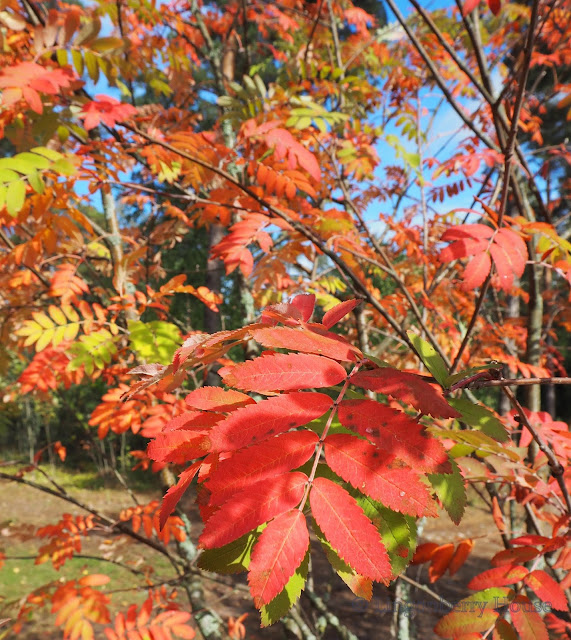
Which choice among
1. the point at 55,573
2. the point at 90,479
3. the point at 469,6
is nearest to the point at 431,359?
the point at 469,6

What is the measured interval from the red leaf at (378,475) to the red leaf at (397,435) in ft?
0.05

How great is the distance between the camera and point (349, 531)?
0.52 metres

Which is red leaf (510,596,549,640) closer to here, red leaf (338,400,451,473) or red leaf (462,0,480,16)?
red leaf (338,400,451,473)

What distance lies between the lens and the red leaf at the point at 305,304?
0.83 metres

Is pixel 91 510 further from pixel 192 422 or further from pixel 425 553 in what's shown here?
pixel 192 422

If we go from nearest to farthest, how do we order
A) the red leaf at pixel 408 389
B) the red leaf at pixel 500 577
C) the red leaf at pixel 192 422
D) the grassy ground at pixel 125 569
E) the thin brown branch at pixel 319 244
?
the red leaf at pixel 408 389
the red leaf at pixel 192 422
the red leaf at pixel 500 577
the thin brown branch at pixel 319 244
the grassy ground at pixel 125 569

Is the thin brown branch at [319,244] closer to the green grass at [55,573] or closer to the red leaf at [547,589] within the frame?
the red leaf at [547,589]

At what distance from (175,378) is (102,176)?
5.37ft

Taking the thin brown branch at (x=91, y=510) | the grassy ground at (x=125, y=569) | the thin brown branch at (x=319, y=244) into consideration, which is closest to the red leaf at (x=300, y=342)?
the thin brown branch at (x=319, y=244)

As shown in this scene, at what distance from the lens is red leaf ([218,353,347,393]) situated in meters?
0.58

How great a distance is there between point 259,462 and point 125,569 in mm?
6956

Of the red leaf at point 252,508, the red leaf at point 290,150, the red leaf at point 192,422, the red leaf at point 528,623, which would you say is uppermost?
the red leaf at point 290,150

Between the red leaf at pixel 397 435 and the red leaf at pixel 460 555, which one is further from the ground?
the red leaf at pixel 397 435

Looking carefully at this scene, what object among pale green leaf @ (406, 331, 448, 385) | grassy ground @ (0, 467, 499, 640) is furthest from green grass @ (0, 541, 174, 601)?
pale green leaf @ (406, 331, 448, 385)
